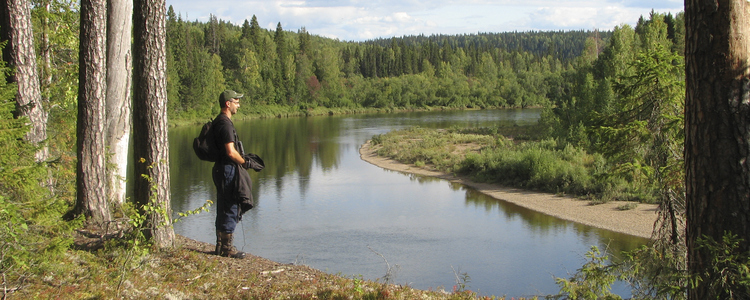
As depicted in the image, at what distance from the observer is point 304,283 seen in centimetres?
527

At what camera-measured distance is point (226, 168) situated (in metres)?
5.53

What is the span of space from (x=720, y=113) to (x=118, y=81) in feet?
21.8

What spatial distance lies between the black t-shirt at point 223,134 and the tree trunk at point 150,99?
21.3 inches

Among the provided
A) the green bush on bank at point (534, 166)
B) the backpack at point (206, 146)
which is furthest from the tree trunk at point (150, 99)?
the green bush on bank at point (534, 166)

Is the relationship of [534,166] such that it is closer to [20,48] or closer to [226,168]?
[226,168]

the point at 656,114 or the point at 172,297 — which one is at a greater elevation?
the point at 656,114

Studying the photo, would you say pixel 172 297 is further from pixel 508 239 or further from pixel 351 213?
pixel 351 213

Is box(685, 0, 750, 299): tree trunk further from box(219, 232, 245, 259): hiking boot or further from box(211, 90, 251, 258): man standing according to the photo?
box(219, 232, 245, 259): hiking boot

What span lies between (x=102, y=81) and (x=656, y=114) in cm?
623

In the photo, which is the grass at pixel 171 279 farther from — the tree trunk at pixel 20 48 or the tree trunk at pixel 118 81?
the tree trunk at pixel 20 48

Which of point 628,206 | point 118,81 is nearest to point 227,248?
point 118,81

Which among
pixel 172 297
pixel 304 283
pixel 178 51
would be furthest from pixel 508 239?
pixel 178 51

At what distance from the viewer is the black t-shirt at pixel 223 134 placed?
5363mm

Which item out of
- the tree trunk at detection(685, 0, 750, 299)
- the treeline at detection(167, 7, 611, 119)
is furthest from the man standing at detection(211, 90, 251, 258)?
the treeline at detection(167, 7, 611, 119)
